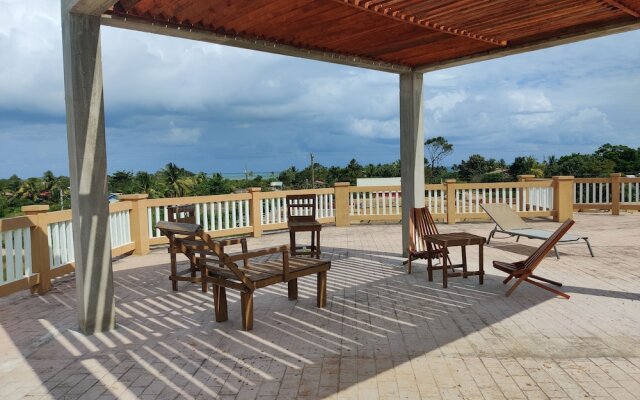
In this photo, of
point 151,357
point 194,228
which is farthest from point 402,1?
point 151,357

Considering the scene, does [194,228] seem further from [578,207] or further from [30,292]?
[578,207]

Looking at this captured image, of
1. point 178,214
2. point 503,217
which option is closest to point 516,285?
point 503,217

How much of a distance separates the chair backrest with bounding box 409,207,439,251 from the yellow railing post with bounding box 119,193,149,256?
4.96 meters

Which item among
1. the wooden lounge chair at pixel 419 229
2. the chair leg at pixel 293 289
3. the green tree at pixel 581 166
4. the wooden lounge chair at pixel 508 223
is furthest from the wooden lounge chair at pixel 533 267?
the green tree at pixel 581 166

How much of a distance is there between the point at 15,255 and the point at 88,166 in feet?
7.42

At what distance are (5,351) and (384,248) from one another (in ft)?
19.3

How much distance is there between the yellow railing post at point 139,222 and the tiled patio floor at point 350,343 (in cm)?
230

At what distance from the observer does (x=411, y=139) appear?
6934 millimetres

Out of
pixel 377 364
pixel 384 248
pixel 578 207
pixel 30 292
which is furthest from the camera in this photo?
pixel 578 207

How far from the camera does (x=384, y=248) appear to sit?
8.23 metres

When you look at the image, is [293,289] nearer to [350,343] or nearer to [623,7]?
[350,343]

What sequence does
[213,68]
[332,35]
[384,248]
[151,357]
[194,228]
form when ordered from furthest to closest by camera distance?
1. [213,68]
2. [384,248]
3. [332,35]
4. [194,228]
5. [151,357]

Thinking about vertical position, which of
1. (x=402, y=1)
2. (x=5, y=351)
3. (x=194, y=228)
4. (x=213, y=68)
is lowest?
(x=5, y=351)

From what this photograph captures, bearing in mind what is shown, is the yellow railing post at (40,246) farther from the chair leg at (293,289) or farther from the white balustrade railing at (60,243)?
the chair leg at (293,289)
